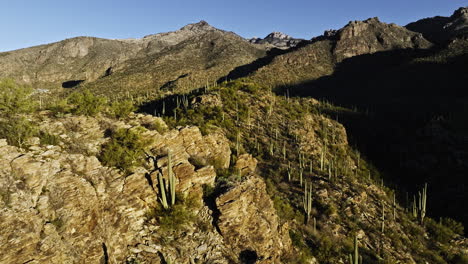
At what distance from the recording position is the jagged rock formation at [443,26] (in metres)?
119

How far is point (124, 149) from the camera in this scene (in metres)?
13.3

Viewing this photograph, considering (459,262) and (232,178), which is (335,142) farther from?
(232,178)

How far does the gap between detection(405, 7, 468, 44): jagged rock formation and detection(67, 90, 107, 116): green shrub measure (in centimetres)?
13901

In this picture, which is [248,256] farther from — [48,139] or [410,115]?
[410,115]

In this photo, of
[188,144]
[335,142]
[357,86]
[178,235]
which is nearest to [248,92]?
[335,142]

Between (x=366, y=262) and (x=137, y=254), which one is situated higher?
(x=137, y=254)

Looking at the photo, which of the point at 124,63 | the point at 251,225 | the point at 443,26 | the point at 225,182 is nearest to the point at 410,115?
the point at 225,182

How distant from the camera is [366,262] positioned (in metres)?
16.8

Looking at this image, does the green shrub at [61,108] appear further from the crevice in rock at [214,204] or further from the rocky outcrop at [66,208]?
the crevice in rock at [214,204]

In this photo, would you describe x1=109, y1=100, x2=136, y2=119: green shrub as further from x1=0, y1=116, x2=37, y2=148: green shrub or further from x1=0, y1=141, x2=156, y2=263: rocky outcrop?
x1=0, y1=141, x2=156, y2=263: rocky outcrop

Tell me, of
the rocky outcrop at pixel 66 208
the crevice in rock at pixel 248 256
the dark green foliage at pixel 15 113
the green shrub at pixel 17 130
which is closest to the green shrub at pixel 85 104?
the dark green foliage at pixel 15 113

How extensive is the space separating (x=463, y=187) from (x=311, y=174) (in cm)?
2135

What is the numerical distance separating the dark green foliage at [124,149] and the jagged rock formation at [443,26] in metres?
139

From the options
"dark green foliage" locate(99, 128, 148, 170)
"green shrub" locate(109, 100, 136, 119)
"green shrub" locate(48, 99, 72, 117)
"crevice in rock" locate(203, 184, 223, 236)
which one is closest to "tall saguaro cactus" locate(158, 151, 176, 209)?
"dark green foliage" locate(99, 128, 148, 170)
